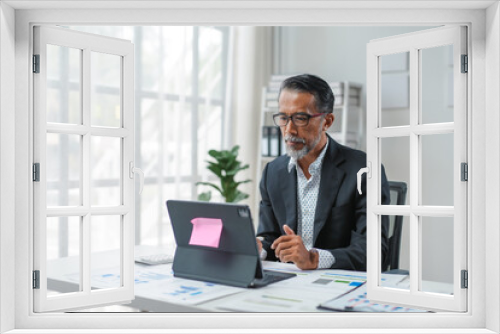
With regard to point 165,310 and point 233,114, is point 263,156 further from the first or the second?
point 165,310

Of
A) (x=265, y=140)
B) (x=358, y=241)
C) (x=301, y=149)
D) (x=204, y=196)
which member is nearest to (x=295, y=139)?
(x=301, y=149)

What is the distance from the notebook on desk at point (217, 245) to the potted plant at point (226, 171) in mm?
2067

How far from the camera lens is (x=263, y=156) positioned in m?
4.75

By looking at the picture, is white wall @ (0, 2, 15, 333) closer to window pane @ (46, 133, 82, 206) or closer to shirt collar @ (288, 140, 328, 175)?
shirt collar @ (288, 140, 328, 175)

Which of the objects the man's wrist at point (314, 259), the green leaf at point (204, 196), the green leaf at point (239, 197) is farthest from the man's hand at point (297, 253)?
the green leaf at point (239, 197)

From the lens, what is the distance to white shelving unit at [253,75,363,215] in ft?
14.5

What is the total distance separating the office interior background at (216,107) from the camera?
151 inches

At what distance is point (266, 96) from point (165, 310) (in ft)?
10.2

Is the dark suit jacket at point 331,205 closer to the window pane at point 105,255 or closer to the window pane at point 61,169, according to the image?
the window pane at point 105,255

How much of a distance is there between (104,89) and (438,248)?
278cm

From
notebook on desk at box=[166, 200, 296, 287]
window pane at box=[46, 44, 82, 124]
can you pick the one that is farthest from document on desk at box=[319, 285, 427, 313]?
window pane at box=[46, 44, 82, 124]

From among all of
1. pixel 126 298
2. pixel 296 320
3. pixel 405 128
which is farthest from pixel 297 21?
pixel 126 298

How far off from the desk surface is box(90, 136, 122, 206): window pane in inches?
58.7

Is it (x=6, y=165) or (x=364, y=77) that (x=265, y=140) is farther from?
(x=6, y=165)
